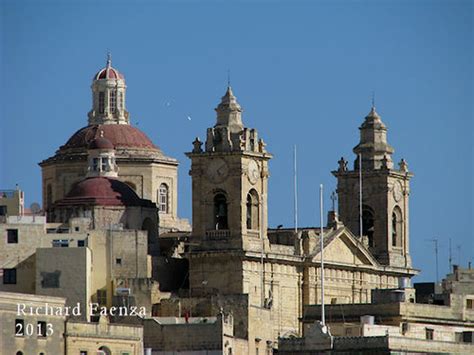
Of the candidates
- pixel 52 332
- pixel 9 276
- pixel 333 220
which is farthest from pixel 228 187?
pixel 52 332

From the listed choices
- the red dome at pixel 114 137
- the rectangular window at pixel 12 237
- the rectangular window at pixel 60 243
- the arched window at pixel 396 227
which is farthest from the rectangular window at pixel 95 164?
the arched window at pixel 396 227

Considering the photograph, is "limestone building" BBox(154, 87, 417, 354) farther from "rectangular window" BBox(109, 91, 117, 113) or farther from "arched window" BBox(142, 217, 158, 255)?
"rectangular window" BBox(109, 91, 117, 113)

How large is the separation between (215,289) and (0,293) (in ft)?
75.4

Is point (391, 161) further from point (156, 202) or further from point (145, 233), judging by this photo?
point (145, 233)

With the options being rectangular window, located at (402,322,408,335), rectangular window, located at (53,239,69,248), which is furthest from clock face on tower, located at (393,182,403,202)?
rectangular window, located at (53,239,69,248)

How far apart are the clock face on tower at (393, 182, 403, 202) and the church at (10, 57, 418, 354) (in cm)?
6

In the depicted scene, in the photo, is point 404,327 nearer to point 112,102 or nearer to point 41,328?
point 41,328

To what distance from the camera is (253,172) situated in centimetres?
14550

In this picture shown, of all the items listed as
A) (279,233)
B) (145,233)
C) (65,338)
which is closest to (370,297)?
(279,233)

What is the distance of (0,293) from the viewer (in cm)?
12006

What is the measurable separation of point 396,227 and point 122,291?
27.8 metres

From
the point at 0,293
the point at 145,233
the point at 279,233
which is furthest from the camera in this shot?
the point at 279,233

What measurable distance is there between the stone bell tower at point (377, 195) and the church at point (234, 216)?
56 millimetres

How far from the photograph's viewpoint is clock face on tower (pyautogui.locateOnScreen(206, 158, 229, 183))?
14438cm
